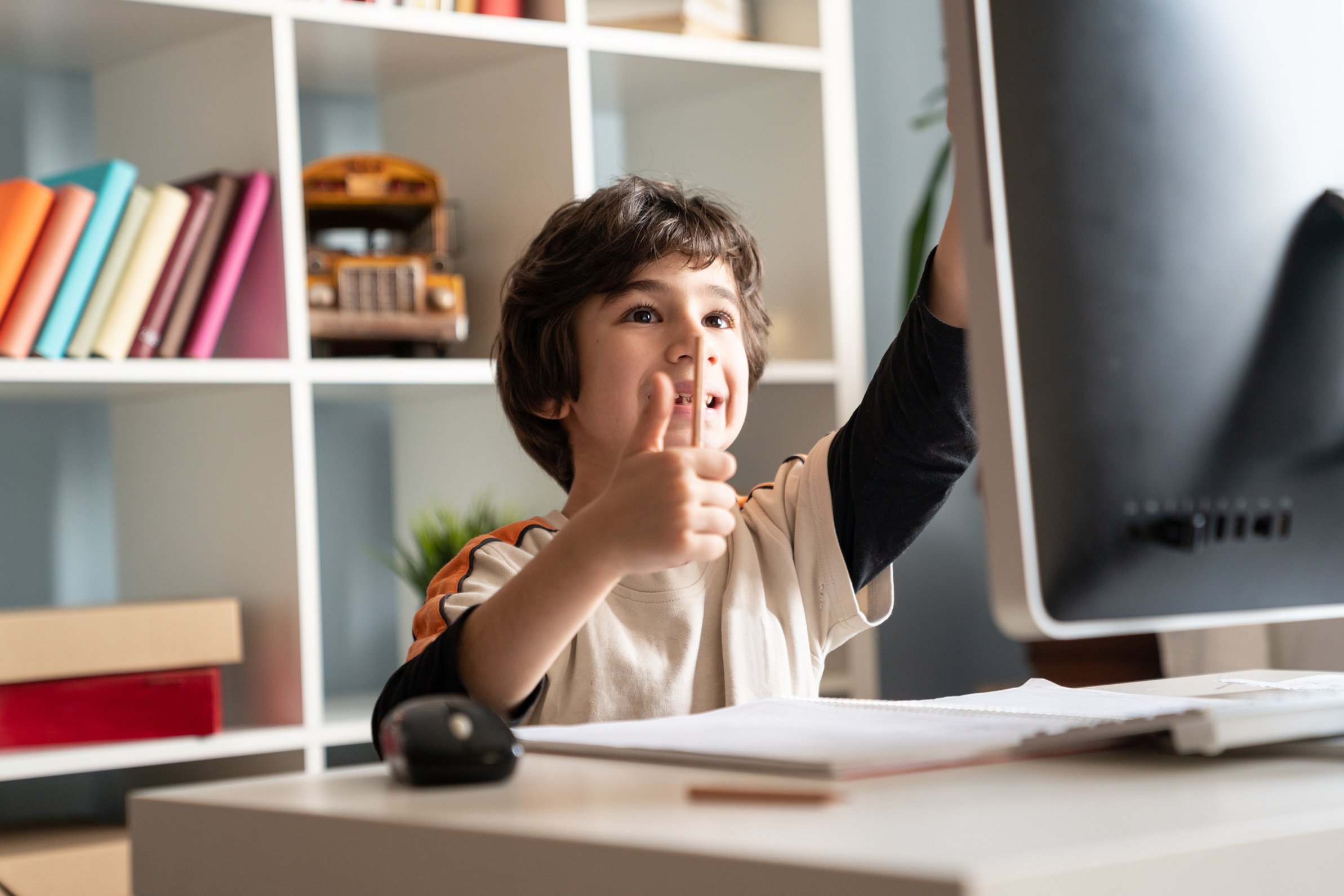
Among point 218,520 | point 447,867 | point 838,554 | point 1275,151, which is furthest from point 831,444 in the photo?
point 218,520

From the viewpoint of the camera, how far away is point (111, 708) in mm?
1505

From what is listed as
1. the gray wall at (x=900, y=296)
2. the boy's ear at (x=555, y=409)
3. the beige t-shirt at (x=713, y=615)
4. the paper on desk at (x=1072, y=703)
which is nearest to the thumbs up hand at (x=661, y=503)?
the paper on desk at (x=1072, y=703)

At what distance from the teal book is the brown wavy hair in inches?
20.1

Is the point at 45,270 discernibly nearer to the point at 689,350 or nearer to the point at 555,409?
the point at 555,409

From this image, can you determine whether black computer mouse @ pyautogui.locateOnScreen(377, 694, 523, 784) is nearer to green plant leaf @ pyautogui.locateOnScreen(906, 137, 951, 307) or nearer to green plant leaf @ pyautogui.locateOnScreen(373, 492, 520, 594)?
green plant leaf @ pyautogui.locateOnScreen(373, 492, 520, 594)

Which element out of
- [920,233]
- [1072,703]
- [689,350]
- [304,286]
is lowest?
[1072,703]

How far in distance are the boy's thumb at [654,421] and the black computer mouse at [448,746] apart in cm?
20

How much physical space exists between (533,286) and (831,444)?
323mm

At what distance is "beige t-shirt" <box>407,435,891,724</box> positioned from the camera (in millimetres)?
1040

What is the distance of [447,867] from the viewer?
44 centimetres

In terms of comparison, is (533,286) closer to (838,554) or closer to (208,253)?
(838,554)

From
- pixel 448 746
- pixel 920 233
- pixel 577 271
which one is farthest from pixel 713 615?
pixel 920 233

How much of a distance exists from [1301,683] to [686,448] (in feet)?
1.29

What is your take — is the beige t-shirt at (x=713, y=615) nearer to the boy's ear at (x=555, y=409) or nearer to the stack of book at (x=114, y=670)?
the boy's ear at (x=555, y=409)
